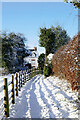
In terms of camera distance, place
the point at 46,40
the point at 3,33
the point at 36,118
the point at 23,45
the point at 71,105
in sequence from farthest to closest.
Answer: the point at 23,45 < the point at 3,33 < the point at 46,40 < the point at 71,105 < the point at 36,118

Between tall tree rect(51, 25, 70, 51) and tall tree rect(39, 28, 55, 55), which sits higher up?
tall tree rect(51, 25, 70, 51)

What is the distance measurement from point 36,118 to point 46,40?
19.2 meters

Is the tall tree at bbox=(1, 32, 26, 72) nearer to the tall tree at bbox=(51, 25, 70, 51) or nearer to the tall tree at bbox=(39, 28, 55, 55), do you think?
the tall tree at bbox=(39, 28, 55, 55)

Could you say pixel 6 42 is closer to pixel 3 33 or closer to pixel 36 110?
pixel 3 33

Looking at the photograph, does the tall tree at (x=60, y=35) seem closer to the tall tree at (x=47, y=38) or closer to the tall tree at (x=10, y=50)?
the tall tree at (x=47, y=38)

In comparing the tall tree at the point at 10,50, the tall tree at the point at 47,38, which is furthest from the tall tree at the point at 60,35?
the tall tree at the point at 10,50

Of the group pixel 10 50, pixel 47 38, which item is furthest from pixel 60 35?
pixel 10 50

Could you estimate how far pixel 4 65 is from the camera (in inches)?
991

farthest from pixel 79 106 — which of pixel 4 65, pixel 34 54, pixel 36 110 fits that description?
pixel 34 54

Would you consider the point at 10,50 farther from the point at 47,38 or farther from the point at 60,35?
the point at 60,35

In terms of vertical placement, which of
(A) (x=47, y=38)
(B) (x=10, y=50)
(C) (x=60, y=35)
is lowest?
(B) (x=10, y=50)

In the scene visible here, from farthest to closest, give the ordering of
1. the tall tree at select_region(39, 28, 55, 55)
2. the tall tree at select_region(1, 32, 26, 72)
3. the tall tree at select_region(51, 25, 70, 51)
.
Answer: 1. the tall tree at select_region(51, 25, 70, 51)
2. the tall tree at select_region(1, 32, 26, 72)
3. the tall tree at select_region(39, 28, 55, 55)

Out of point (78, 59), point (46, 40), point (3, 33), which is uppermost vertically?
point (3, 33)

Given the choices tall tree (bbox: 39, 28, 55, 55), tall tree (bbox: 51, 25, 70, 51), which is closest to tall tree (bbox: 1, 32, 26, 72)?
tall tree (bbox: 39, 28, 55, 55)
